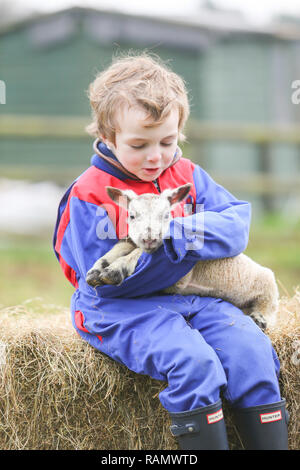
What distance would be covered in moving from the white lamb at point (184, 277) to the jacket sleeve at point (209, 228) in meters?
0.10

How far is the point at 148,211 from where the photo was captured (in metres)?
3.15

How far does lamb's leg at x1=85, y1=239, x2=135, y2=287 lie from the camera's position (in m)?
3.03

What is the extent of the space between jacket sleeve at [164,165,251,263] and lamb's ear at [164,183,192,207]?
0.48 feet

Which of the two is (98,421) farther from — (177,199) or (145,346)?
(177,199)

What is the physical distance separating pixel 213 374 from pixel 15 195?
34.6 feet

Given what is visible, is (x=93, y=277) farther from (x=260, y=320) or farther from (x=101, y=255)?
(x=260, y=320)

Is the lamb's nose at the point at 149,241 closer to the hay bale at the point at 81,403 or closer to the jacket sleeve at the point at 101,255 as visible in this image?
the jacket sleeve at the point at 101,255

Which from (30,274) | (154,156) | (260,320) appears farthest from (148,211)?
(30,274)

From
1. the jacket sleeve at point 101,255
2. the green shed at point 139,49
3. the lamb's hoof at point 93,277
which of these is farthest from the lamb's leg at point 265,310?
the green shed at point 139,49

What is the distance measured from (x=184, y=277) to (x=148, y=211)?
0.46 m

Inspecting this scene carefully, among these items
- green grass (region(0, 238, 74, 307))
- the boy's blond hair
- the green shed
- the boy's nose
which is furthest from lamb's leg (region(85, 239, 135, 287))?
the green shed

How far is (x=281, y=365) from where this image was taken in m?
3.27

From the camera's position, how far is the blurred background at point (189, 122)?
10258 mm

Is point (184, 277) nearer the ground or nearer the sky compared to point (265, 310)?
nearer the sky
